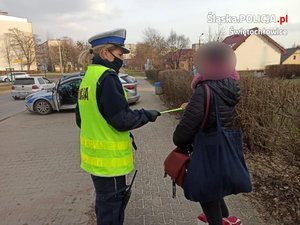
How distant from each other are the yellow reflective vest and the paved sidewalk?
1076 millimetres

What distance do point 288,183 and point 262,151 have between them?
4.10ft

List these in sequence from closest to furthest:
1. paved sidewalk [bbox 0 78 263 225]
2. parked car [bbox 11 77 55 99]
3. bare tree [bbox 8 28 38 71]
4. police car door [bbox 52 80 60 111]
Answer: paved sidewalk [bbox 0 78 263 225], police car door [bbox 52 80 60 111], parked car [bbox 11 77 55 99], bare tree [bbox 8 28 38 71]

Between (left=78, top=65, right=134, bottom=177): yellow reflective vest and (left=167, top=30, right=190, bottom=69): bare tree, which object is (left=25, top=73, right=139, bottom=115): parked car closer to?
(left=78, top=65, right=134, bottom=177): yellow reflective vest

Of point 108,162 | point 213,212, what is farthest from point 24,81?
point 213,212

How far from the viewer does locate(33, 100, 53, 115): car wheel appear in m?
11.7

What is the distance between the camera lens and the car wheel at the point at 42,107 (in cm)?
1171

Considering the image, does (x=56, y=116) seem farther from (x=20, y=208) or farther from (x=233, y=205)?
(x=233, y=205)

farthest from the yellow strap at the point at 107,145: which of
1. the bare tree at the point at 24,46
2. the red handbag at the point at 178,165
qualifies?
the bare tree at the point at 24,46

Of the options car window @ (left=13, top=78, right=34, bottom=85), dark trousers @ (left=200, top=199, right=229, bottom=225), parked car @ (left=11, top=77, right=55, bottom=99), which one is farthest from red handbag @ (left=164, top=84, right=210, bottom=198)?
car window @ (left=13, top=78, right=34, bottom=85)

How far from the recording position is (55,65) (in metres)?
78.1

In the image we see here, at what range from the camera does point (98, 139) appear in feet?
7.45

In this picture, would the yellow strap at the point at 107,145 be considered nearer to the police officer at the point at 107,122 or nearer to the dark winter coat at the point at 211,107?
the police officer at the point at 107,122

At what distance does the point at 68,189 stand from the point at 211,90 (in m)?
2.87

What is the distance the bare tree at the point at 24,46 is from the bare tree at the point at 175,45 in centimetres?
3567
